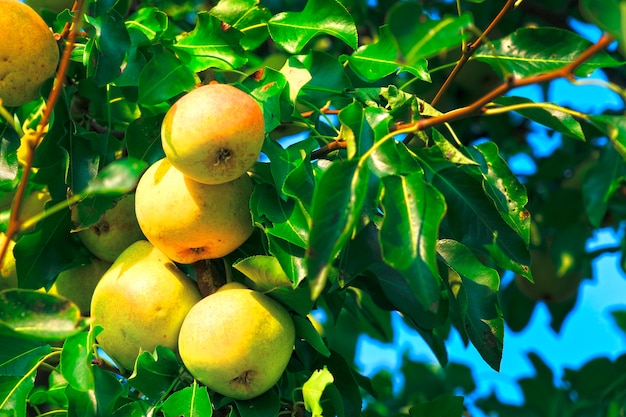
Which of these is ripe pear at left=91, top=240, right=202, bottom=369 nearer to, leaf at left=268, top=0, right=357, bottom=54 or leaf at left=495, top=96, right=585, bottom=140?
leaf at left=268, top=0, right=357, bottom=54

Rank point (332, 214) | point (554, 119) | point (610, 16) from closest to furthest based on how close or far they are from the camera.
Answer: point (610, 16), point (332, 214), point (554, 119)

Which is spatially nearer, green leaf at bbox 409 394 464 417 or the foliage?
the foliage

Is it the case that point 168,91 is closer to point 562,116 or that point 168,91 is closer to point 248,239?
point 248,239

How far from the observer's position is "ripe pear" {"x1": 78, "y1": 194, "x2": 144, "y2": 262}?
1959mm

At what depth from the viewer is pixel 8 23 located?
1801mm

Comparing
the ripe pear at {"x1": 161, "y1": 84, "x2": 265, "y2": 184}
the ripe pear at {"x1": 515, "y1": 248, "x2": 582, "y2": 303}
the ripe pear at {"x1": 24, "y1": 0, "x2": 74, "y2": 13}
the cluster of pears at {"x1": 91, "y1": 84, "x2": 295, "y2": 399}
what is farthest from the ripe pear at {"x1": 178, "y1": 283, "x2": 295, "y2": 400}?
the ripe pear at {"x1": 515, "y1": 248, "x2": 582, "y2": 303}

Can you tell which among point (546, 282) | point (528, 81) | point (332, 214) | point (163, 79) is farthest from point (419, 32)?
point (546, 282)

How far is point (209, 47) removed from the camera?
6.21 ft

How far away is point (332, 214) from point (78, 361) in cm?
58

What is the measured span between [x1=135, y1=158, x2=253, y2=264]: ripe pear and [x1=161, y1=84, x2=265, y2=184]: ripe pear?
2.0 inches

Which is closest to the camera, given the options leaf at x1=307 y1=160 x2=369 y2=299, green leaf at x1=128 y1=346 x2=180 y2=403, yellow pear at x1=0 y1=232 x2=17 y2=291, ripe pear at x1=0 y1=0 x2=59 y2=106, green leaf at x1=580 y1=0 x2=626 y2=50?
green leaf at x1=580 y1=0 x2=626 y2=50

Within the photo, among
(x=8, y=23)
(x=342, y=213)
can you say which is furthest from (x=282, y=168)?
(x=8, y=23)

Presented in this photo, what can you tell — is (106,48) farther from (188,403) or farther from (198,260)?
(188,403)

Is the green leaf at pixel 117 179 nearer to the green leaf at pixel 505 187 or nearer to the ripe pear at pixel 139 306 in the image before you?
the ripe pear at pixel 139 306
